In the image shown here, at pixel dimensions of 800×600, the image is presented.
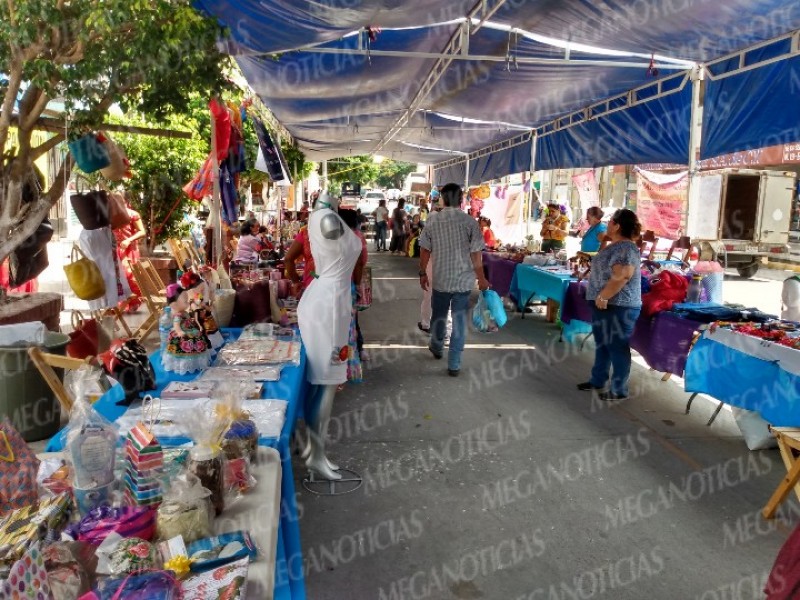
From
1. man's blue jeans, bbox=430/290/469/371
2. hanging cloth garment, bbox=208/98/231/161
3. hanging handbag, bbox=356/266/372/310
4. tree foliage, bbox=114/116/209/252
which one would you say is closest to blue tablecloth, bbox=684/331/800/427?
man's blue jeans, bbox=430/290/469/371

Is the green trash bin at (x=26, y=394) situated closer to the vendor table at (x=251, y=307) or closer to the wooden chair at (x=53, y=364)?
the vendor table at (x=251, y=307)

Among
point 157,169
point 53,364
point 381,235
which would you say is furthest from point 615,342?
point 381,235

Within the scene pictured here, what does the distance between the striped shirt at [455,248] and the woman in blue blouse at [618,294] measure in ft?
3.75

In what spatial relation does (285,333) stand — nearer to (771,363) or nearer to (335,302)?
(335,302)

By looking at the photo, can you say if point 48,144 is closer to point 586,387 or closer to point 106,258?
point 106,258

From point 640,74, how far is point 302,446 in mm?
6243

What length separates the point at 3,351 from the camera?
158 inches

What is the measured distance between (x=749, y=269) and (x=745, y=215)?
167 centimetres

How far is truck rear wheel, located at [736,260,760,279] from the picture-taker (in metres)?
14.7

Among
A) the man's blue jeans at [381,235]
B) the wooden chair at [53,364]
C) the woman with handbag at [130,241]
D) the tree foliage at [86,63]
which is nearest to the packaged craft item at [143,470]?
the wooden chair at [53,364]

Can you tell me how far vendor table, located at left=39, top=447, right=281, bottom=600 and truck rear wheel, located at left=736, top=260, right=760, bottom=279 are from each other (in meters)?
15.3

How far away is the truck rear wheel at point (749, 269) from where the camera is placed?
1466 centimetres

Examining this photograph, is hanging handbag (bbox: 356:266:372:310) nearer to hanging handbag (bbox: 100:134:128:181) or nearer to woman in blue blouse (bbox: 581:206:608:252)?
hanging handbag (bbox: 100:134:128:181)

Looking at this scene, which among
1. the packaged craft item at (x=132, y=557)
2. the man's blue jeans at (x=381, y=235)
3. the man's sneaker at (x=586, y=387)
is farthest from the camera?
the man's blue jeans at (x=381, y=235)
